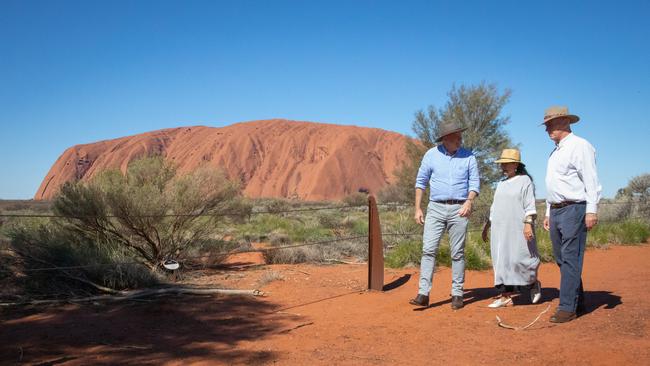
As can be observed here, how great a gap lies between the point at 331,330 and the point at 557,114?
112 inches

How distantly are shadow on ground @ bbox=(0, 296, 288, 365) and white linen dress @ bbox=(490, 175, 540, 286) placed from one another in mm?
2321

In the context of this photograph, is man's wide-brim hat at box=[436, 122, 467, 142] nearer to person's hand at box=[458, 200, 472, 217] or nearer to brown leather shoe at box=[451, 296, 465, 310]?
person's hand at box=[458, 200, 472, 217]

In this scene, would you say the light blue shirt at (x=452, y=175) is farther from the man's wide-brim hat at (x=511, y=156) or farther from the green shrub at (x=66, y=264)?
the green shrub at (x=66, y=264)

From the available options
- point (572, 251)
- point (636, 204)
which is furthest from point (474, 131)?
point (572, 251)

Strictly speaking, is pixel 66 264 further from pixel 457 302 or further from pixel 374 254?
pixel 457 302

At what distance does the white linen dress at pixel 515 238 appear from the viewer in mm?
5176

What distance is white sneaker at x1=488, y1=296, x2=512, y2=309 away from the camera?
17.3 ft

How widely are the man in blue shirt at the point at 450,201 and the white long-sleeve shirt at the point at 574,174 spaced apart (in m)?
0.75

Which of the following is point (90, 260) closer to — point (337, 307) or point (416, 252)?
point (337, 307)

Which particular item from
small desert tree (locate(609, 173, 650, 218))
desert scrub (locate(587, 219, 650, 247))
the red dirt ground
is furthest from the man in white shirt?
small desert tree (locate(609, 173, 650, 218))

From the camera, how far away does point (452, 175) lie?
521 cm

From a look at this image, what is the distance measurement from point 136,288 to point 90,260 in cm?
79

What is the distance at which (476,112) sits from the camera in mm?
18984

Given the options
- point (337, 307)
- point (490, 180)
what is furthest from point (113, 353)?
point (490, 180)
